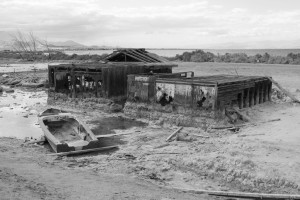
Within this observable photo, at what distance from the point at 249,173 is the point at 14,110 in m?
15.1

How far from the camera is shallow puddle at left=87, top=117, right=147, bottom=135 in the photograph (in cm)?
1453

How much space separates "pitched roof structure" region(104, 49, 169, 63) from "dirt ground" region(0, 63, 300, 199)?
9084 millimetres

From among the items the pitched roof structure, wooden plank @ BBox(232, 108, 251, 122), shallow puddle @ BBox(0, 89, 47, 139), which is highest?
the pitched roof structure

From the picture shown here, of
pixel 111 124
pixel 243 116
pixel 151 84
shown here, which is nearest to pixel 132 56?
pixel 151 84

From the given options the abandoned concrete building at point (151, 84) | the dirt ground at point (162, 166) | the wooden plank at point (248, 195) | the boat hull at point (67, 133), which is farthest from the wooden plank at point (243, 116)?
the wooden plank at point (248, 195)

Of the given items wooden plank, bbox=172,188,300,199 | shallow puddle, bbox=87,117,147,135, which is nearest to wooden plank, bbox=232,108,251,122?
shallow puddle, bbox=87,117,147,135

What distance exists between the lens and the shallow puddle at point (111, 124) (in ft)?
47.7

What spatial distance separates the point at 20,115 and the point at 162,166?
11.2m

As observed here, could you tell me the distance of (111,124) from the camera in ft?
51.5

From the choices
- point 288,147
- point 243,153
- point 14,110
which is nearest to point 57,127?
point 14,110

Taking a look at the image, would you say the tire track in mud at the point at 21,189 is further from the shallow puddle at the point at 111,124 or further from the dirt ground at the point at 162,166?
the shallow puddle at the point at 111,124

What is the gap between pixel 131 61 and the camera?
22828 mm

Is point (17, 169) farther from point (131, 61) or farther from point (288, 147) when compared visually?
point (131, 61)

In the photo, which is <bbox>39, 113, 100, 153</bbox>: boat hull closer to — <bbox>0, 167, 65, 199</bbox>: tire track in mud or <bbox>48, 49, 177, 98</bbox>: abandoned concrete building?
<bbox>0, 167, 65, 199</bbox>: tire track in mud
